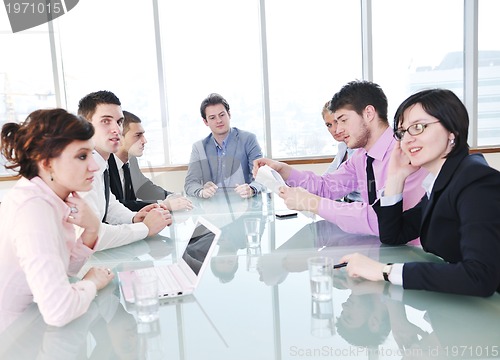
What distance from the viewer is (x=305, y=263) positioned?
1.54 meters

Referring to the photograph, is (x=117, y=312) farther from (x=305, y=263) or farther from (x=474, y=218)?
(x=474, y=218)

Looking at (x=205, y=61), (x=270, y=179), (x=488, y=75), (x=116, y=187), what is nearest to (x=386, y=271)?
(x=270, y=179)

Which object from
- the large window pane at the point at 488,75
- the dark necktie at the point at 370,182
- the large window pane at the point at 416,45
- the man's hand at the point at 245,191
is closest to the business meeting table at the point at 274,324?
the dark necktie at the point at 370,182

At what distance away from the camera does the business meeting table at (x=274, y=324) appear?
3.09 ft

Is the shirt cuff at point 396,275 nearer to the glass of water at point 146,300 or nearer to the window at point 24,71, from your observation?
the glass of water at point 146,300

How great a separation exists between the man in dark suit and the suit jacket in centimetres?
50

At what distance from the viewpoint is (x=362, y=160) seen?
2646 mm

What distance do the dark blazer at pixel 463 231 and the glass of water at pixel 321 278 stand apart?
0.68 ft

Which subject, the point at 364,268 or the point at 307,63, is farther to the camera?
the point at 307,63

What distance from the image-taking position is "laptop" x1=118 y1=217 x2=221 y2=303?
1286mm

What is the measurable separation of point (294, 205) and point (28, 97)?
13.8 feet

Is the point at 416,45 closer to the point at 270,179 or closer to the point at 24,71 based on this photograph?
the point at 270,179

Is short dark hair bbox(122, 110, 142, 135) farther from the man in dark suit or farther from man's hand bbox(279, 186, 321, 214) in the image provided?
man's hand bbox(279, 186, 321, 214)

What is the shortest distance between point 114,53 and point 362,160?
3504 mm
